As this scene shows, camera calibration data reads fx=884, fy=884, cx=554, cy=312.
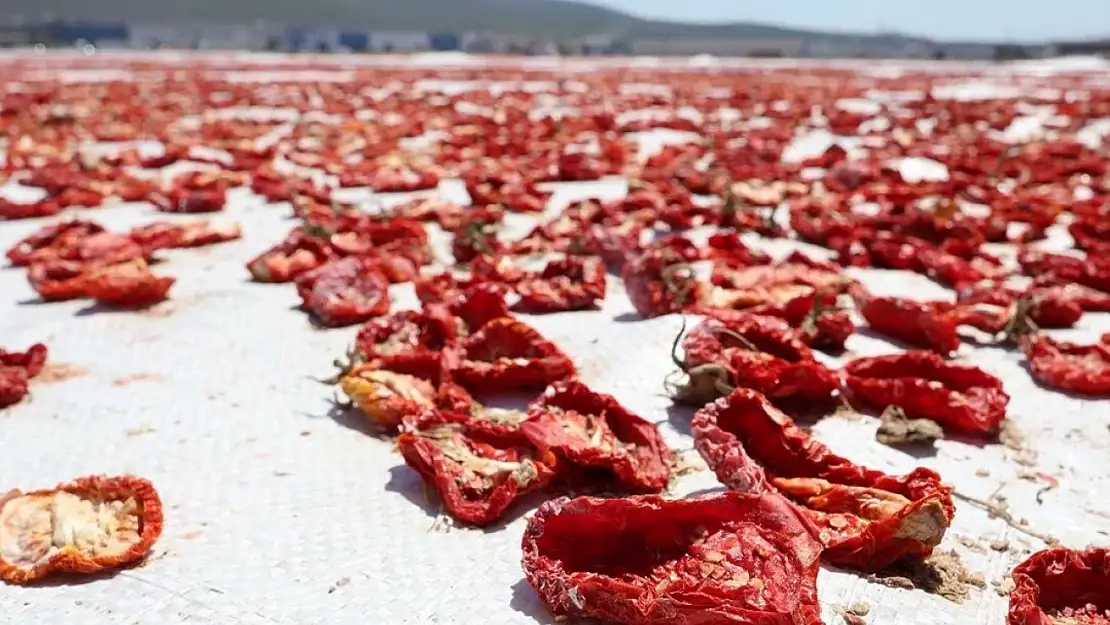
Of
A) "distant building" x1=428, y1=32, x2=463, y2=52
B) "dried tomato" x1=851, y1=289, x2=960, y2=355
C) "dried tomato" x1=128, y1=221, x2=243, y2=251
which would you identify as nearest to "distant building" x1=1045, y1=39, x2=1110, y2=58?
"distant building" x1=428, y1=32, x2=463, y2=52

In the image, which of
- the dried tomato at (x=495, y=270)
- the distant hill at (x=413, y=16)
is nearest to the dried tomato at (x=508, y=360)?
the dried tomato at (x=495, y=270)

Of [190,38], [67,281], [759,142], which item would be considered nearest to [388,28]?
[190,38]

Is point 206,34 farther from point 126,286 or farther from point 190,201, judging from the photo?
point 126,286

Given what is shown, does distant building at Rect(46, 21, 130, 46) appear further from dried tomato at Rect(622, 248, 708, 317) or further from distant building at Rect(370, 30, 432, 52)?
dried tomato at Rect(622, 248, 708, 317)

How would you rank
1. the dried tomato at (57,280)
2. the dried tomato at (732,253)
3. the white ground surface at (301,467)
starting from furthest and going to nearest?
1. the dried tomato at (732,253)
2. the dried tomato at (57,280)
3. the white ground surface at (301,467)

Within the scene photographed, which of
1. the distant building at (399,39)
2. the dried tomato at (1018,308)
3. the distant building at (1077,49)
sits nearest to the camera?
the dried tomato at (1018,308)

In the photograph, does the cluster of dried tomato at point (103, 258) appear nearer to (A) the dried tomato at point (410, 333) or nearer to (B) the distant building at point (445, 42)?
(A) the dried tomato at point (410, 333)

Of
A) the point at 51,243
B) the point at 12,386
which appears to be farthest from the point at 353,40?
the point at 12,386
